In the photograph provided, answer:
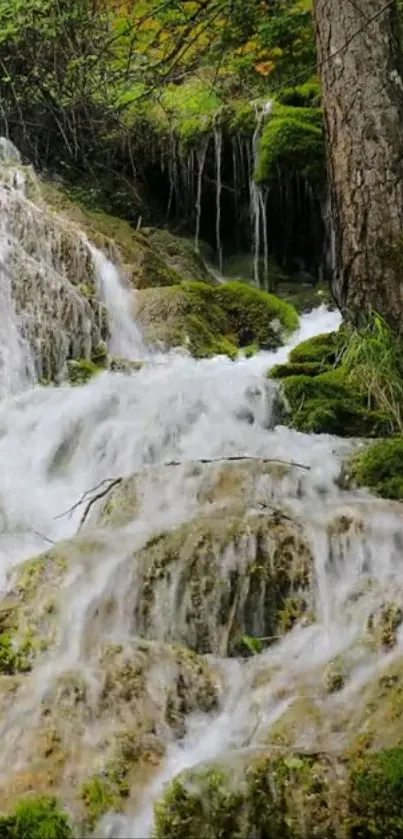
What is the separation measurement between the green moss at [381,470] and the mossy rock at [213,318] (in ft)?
11.8

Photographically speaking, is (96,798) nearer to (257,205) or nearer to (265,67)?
(257,205)

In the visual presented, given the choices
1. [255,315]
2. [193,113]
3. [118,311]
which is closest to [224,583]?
[118,311]

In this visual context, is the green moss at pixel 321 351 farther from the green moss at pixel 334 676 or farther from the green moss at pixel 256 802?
the green moss at pixel 256 802

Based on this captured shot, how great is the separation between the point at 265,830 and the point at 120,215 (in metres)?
9.82

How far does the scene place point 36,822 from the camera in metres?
2.29

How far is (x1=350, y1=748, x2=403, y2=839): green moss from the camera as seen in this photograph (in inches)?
84.4

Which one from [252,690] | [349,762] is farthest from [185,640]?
[349,762]

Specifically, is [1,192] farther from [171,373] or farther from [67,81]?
[171,373]

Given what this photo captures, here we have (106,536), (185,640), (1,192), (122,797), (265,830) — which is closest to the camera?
(265,830)

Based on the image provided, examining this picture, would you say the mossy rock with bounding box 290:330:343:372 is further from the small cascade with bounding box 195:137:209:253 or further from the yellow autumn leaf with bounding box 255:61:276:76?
the yellow autumn leaf with bounding box 255:61:276:76

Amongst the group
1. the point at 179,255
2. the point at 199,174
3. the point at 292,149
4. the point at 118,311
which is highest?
the point at 292,149

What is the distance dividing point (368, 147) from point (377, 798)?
409cm

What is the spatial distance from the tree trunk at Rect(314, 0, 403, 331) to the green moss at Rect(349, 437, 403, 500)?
3.85 feet

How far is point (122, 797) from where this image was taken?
7.84ft
